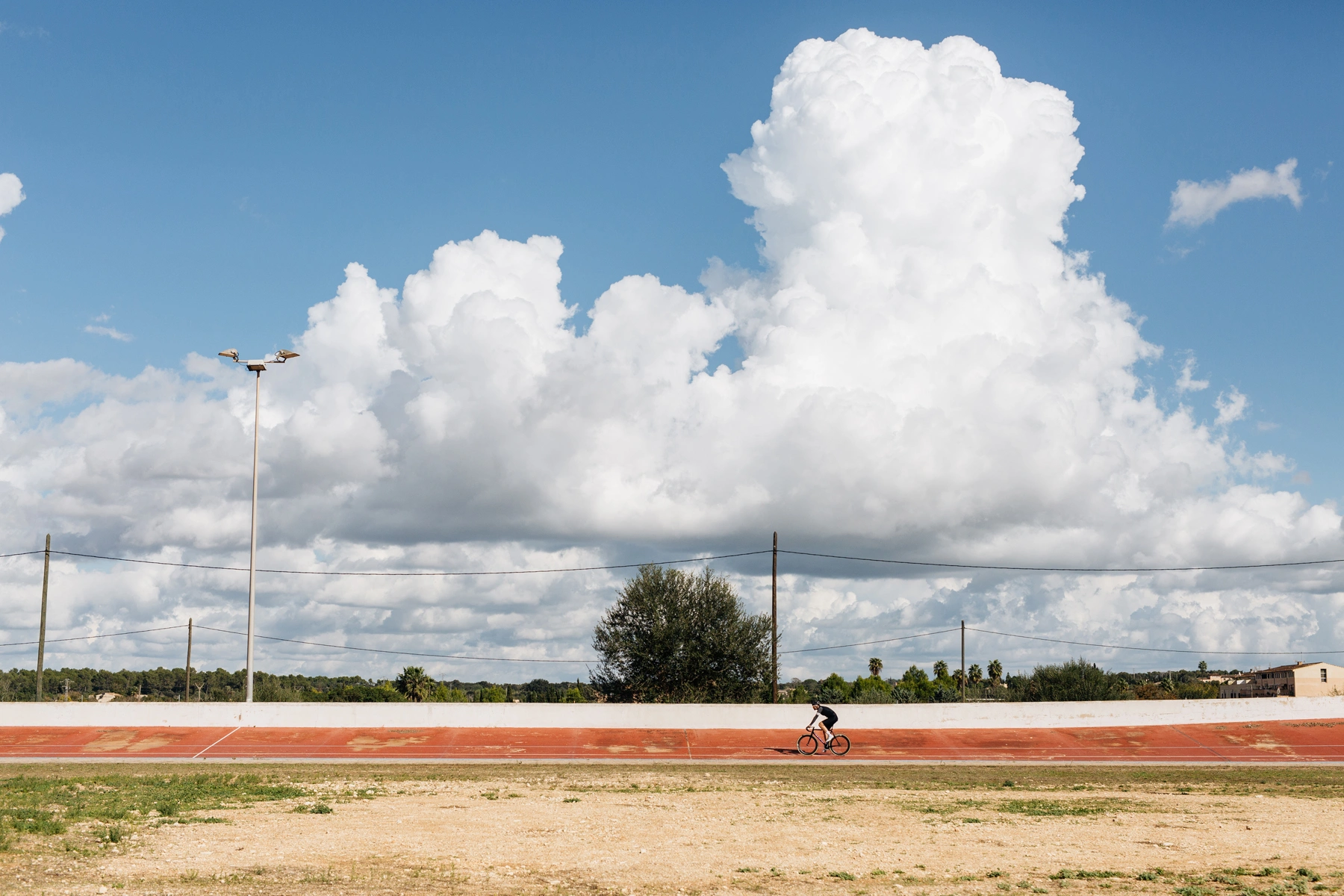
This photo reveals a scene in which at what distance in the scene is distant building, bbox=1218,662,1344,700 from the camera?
121 metres

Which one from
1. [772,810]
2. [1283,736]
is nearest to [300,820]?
[772,810]

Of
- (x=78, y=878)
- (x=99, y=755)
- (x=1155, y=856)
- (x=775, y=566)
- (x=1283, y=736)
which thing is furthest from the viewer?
(x=775, y=566)

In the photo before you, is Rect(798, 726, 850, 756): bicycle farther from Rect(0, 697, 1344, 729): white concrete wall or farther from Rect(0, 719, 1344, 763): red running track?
Rect(0, 697, 1344, 729): white concrete wall

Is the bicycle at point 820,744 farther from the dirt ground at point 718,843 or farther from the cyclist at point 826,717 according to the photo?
the dirt ground at point 718,843

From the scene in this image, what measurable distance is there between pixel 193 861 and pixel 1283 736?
3838 cm

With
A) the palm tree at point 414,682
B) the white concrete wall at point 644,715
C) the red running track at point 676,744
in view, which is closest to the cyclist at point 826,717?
the red running track at point 676,744

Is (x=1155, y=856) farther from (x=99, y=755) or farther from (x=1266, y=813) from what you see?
(x=99, y=755)

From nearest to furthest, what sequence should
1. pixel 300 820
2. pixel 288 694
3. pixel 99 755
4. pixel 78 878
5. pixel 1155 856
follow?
pixel 78 878
pixel 1155 856
pixel 300 820
pixel 99 755
pixel 288 694

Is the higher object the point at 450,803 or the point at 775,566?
the point at 775,566

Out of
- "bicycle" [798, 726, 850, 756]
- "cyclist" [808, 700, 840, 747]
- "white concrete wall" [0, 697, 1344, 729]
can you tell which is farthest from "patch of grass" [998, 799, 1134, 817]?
"white concrete wall" [0, 697, 1344, 729]

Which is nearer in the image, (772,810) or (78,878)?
(78,878)

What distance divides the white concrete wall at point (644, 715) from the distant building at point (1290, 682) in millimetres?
74311

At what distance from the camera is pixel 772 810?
60.0ft

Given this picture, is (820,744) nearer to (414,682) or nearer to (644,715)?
(644,715)
